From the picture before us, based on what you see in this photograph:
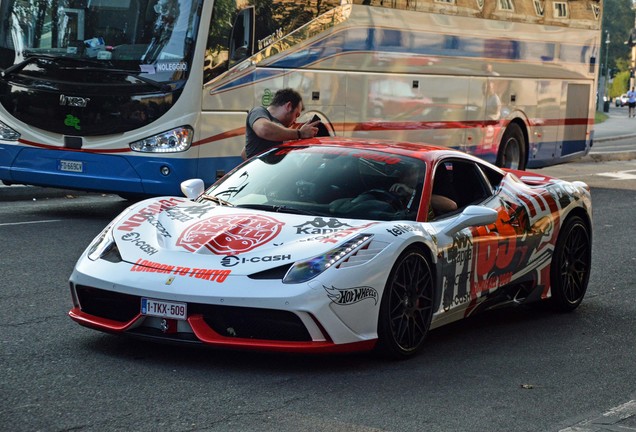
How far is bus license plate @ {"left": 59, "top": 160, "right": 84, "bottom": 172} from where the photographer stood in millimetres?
13578

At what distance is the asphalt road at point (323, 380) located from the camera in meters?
5.75

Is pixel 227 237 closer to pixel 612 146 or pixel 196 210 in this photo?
pixel 196 210

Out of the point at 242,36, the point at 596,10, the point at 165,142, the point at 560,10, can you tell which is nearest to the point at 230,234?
the point at 165,142

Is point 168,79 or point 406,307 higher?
point 168,79

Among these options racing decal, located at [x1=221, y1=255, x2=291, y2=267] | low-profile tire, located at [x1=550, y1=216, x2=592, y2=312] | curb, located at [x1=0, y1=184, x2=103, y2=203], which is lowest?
curb, located at [x1=0, y1=184, x2=103, y2=203]

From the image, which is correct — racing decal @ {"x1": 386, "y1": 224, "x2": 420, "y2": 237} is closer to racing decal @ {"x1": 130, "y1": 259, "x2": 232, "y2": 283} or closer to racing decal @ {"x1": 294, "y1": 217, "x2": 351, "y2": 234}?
racing decal @ {"x1": 294, "y1": 217, "x2": 351, "y2": 234}

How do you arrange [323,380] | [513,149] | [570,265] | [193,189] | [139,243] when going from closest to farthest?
[323,380]
[139,243]
[193,189]
[570,265]
[513,149]

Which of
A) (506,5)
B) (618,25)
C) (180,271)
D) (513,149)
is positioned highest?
(618,25)

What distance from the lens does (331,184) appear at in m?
7.85

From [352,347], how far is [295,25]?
329 inches

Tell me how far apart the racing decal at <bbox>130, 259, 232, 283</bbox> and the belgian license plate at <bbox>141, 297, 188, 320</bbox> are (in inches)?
6.8

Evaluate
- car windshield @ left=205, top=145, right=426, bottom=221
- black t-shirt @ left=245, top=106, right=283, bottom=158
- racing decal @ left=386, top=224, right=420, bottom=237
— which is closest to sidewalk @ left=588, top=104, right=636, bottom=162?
black t-shirt @ left=245, top=106, right=283, bottom=158

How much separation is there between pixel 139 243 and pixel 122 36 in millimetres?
6861

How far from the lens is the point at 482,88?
18.6m
